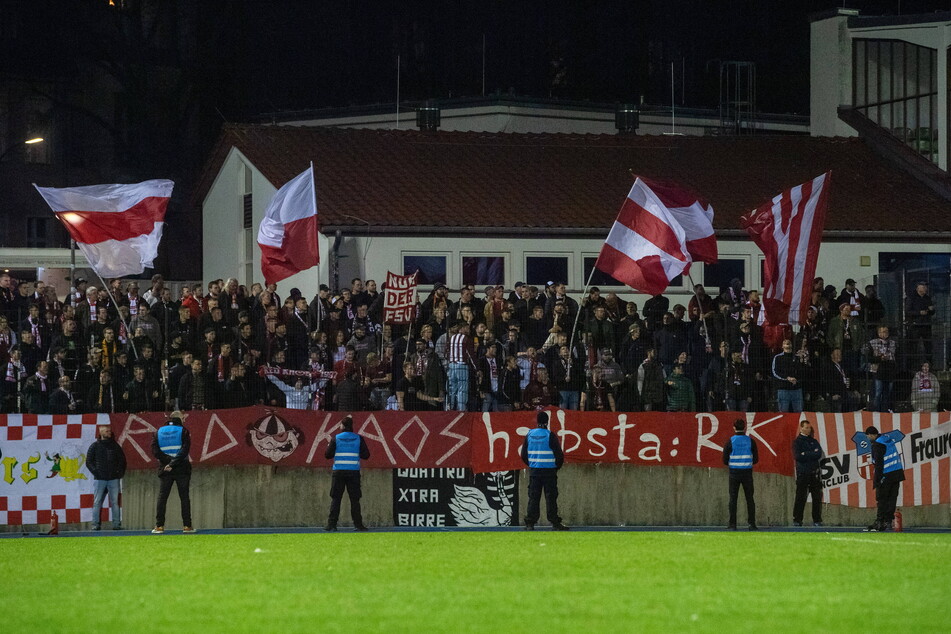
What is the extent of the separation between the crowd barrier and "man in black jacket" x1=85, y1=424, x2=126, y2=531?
0.31 m

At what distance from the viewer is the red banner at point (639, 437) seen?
26141mm

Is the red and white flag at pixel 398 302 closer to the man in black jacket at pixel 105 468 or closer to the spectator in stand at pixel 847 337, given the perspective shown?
the man in black jacket at pixel 105 468

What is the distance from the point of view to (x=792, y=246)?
2680cm

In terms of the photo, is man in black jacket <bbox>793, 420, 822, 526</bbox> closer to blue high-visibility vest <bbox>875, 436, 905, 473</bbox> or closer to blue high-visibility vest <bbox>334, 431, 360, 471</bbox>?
blue high-visibility vest <bbox>875, 436, 905, 473</bbox>

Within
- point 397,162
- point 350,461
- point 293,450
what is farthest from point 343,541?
point 397,162

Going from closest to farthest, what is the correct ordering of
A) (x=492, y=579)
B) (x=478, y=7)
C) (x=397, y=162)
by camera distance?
(x=492, y=579) → (x=397, y=162) → (x=478, y=7)

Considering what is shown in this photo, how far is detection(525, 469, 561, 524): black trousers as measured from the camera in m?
23.7

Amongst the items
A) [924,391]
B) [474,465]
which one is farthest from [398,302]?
[924,391]

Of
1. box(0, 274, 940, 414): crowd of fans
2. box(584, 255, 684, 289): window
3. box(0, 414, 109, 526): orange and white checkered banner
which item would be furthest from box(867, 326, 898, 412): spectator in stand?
box(0, 414, 109, 526): orange and white checkered banner

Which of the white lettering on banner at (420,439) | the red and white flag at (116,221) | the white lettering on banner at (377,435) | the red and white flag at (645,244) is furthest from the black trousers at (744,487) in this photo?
the red and white flag at (116,221)

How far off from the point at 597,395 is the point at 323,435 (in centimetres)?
457

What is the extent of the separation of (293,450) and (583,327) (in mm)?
5226

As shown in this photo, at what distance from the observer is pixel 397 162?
38.6 m

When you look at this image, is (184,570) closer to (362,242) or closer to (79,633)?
(79,633)
